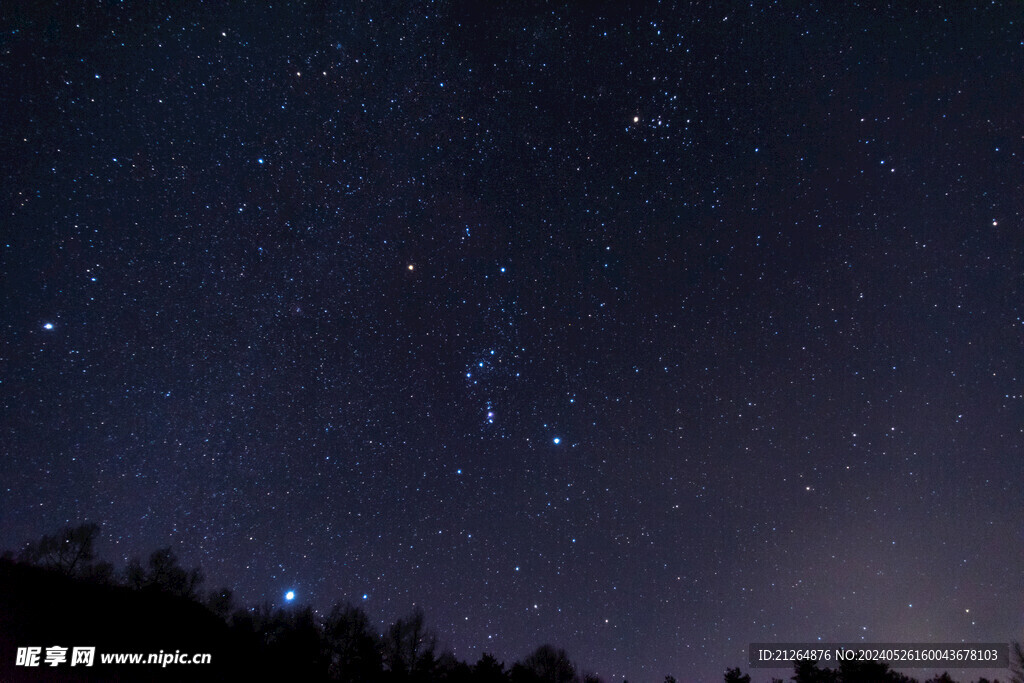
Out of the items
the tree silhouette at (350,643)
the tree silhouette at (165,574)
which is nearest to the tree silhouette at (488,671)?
the tree silhouette at (350,643)

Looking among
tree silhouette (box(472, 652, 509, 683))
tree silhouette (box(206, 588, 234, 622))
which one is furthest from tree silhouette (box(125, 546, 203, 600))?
tree silhouette (box(472, 652, 509, 683))

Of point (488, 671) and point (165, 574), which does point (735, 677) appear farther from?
point (165, 574)

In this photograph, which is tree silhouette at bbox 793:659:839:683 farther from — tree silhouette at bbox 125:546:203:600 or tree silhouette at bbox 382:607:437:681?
tree silhouette at bbox 125:546:203:600

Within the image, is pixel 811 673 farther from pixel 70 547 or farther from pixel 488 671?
pixel 70 547

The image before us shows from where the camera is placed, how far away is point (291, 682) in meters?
20.7

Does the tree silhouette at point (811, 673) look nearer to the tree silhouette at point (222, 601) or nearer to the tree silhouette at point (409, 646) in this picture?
the tree silhouette at point (409, 646)

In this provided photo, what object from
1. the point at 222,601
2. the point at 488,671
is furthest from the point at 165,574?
the point at 488,671

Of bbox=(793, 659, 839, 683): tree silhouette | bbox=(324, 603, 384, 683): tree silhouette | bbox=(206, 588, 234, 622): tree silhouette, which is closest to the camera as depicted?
bbox=(793, 659, 839, 683): tree silhouette

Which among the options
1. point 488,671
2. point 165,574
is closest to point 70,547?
point 165,574

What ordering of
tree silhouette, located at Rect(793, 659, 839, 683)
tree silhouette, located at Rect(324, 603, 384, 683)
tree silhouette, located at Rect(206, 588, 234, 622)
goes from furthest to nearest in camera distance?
1. tree silhouette, located at Rect(206, 588, 234, 622)
2. tree silhouette, located at Rect(324, 603, 384, 683)
3. tree silhouette, located at Rect(793, 659, 839, 683)

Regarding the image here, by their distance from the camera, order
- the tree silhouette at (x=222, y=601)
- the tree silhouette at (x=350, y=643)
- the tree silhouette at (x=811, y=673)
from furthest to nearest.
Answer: the tree silhouette at (x=222, y=601), the tree silhouette at (x=350, y=643), the tree silhouette at (x=811, y=673)

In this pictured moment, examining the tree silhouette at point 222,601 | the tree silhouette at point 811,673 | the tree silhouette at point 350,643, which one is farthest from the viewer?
the tree silhouette at point 222,601

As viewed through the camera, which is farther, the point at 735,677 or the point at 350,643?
the point at 350,643

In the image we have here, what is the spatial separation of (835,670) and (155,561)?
3923 centimetres
